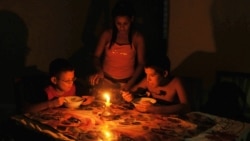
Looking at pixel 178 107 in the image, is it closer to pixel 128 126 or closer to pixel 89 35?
pixel 128 126

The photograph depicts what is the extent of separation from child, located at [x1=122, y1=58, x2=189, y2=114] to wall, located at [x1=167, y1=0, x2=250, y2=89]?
3.52ft

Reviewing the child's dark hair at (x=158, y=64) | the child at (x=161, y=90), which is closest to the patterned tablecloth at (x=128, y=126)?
the child at (x=161, y=90)

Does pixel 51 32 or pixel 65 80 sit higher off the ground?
pixel 51 32

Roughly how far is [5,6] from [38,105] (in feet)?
7.36

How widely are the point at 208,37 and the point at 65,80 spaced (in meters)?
2.07

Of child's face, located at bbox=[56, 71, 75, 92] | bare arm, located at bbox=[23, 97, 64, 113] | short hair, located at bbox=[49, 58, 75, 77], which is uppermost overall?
short hair, located at bbox=[49, 58, 75, 77]

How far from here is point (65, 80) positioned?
2.97 metres

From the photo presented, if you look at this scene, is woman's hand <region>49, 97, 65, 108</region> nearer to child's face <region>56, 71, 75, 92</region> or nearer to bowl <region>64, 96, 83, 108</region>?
bowl <region>64, 96, 83, 108</region>

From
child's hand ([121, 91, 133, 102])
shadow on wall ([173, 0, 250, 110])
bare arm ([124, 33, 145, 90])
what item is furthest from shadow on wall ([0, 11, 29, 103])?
shadow on wall ([173, 0, 250, 110])

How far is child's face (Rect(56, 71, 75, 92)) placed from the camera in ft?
9.72

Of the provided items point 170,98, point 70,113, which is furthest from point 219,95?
point 70,113

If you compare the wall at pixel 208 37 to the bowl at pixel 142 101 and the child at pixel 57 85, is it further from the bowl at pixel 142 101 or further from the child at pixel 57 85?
the child at pixel 57 85

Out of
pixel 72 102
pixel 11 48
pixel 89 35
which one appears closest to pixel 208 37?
pixel 89 35

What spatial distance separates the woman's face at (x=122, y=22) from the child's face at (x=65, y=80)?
0.92m
